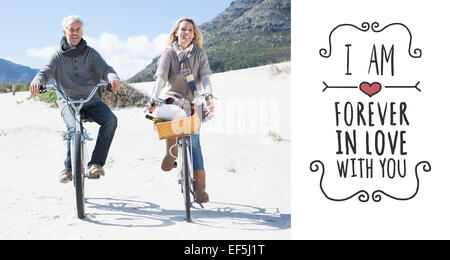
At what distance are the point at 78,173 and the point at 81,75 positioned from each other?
0.96 metres

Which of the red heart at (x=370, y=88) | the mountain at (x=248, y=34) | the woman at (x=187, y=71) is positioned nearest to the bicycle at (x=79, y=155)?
the woman at (x=187, y=71)

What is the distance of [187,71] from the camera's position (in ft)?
13.3

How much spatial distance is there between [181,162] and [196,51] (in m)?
0.94

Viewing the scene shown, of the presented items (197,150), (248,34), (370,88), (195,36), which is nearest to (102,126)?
(197,150)

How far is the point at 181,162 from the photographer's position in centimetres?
395

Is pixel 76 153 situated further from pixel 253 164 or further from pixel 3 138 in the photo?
pixel 3 138

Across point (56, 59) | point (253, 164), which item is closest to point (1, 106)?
point (253, 164)

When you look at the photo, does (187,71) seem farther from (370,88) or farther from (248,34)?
(248,34)

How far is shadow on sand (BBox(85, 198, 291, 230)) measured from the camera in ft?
12.4

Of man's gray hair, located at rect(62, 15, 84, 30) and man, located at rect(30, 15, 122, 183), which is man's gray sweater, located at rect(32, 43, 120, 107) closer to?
man, located at rect(30, 15, 122, 183)

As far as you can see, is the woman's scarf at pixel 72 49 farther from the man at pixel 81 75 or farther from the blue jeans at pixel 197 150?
the blue jeans at pixel 197 150

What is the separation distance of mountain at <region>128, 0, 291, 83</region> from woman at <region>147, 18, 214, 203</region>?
89.4ft

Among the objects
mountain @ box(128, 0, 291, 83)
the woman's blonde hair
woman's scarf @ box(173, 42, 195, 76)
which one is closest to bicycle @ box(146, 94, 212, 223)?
woman's scarf @ box(173, 42, 195, 76)

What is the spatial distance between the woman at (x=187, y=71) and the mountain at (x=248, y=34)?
27263mm
